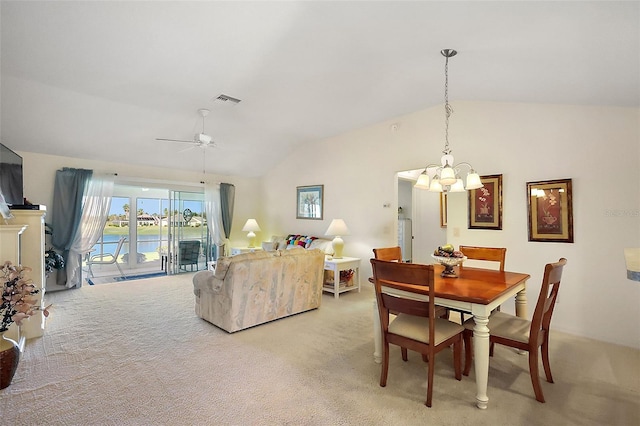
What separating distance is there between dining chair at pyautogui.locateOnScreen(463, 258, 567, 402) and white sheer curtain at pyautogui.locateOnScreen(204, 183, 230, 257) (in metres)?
5.94

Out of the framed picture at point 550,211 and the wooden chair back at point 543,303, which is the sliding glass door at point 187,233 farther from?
the wooden chair back at point 543,303

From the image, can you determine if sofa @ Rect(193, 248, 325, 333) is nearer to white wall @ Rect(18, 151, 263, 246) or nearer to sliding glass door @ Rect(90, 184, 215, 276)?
sliding glass door @ Rect(90, 184, 215, 276)

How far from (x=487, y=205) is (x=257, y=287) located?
10.2ft

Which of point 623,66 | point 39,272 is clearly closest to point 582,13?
point 623,66

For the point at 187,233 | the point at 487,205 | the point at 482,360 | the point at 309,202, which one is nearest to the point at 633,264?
the point at 482,360

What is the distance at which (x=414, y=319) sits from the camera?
235 centimetres

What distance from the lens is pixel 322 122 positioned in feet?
17.6

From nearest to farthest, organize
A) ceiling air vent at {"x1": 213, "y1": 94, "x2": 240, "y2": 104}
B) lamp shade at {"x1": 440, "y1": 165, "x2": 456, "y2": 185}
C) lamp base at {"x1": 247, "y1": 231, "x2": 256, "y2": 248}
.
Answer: lamp shade at {"x1": 440, "y1": 165, "x2": 456, "y2": 185} < ceiling air vent at {"x1": 213, "y1": 94, "x2": 240, "y2": 104} < lamp base at {"x1": 247, "y1": 231, "x2": 256, "y2": 248}

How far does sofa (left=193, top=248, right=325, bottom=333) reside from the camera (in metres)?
3.35

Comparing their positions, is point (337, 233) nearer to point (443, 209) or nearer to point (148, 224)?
point (443, 209)

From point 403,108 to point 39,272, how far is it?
4990mm

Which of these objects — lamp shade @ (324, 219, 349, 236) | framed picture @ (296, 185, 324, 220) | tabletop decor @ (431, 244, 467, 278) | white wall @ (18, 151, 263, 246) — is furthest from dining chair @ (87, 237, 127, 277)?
tabletop decor @ (431, 244, 467, 278)

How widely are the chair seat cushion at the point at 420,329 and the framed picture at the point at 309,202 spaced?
4.15m

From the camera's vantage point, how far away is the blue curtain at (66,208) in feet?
17.4
